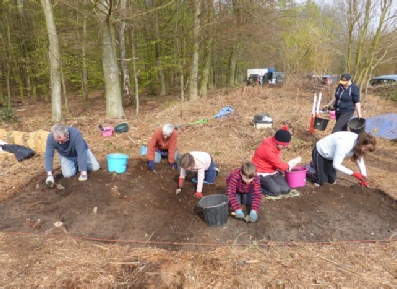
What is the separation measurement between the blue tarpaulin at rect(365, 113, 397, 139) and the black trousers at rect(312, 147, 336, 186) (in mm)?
4224

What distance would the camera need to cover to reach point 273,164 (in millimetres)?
4074

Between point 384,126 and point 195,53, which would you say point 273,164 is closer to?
point 384,126

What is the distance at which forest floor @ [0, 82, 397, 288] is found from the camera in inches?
101

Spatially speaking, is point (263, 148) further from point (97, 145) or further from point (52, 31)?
point (52, 31)

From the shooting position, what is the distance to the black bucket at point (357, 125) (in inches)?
212

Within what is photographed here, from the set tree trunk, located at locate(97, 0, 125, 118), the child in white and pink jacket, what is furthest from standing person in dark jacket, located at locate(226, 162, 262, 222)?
tree trunk, located at locate(97, 0, 125, 118)

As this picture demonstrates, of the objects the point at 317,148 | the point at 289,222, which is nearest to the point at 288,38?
the point at 317,148

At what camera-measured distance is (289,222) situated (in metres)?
3.54

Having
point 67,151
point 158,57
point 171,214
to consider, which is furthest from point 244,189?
point 158,57

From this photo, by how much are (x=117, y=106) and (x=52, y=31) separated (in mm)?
2828

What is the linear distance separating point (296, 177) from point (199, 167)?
1606 mm

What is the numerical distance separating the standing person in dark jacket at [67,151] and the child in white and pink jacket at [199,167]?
159cm

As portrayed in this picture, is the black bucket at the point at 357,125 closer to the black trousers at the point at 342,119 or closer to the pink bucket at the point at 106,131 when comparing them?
the black trousers at the point at 342,119

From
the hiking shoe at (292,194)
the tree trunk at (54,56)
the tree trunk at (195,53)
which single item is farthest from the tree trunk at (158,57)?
the hiking shoe at (292,194)
